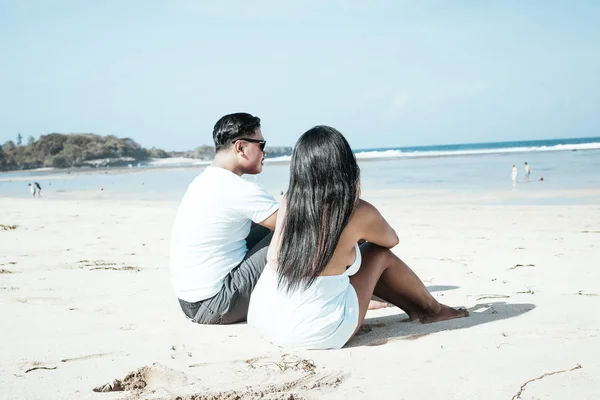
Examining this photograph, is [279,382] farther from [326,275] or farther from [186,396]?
[326,275]

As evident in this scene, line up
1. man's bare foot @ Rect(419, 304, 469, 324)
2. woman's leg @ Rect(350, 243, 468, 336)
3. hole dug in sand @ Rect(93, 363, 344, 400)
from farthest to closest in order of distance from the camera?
1. man's bare foot @ Rect(419, 304, 469, 324)
2. woman's leg @ Rect(350, 243, 468, 336)
3. hole dug in sand @ Rect(93, 363, 344, 400)

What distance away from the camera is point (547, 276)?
15.8 feet

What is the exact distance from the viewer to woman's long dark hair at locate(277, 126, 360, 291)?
2744 mm

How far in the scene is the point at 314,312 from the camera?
9.64 feet

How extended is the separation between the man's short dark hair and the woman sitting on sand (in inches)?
23.8

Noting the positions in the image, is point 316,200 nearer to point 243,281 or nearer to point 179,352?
point 243,281

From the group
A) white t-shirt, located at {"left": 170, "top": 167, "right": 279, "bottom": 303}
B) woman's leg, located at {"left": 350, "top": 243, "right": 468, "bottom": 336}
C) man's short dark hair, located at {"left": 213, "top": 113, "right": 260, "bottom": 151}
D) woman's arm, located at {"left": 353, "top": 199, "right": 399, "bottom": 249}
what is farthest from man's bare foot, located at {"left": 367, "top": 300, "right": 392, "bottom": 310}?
man's short dark hair, located at {"left": 213, "top": 113, "right": 260, "bottom": 151}

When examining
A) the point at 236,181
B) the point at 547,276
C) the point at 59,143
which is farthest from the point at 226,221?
the point at 59,143

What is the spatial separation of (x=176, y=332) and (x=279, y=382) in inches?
43.1

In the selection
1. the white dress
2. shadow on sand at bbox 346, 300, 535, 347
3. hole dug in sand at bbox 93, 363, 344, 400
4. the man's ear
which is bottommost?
shadow on sand at bbox 346, 300, 535, 347

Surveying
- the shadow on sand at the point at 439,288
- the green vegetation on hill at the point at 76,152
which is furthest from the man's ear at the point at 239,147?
the green vegetation on hill at the point at 76,152

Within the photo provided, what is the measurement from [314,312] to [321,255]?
309mm

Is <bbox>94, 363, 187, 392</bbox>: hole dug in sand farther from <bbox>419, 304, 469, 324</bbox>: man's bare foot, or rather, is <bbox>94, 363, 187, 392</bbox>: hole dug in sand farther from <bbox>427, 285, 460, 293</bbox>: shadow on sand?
<bbox>427, 285, 460, 293</bbox>: shadow on sand

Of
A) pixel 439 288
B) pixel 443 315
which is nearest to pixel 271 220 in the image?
pixel 443 315
